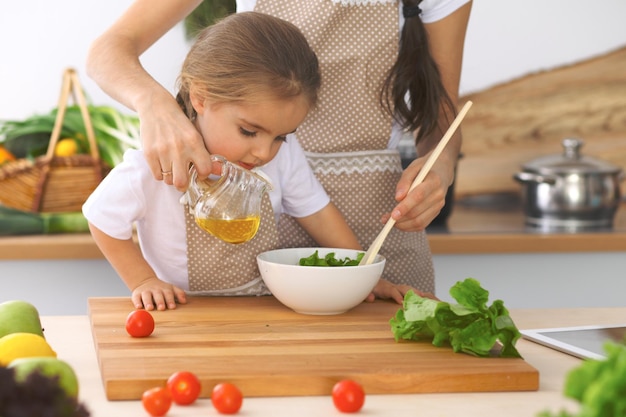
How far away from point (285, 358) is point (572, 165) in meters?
1.79

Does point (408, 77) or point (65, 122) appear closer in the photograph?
point (408, 77)

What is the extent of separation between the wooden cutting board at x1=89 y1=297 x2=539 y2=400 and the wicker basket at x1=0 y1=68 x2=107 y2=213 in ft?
4.31

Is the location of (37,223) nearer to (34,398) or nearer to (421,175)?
(421,175)

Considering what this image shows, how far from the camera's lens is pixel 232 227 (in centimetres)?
145

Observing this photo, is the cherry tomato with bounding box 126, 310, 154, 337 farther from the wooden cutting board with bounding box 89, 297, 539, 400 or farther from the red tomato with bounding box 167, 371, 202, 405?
the red tomato with bounding box 167, 371, 202, 405

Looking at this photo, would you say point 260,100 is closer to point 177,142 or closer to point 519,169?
point 177,142

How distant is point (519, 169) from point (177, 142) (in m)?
1.92

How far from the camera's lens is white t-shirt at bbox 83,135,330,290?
1524mm

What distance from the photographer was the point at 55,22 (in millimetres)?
2939

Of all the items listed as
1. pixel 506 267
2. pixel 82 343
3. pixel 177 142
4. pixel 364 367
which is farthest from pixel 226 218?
pixel 506 267

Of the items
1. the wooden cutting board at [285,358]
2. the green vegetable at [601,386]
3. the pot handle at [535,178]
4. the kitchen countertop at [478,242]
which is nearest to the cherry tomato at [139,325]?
the wooden cutting board at [285,358]

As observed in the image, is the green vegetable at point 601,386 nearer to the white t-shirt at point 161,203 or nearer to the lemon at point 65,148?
the white t-shirt at point 161,203

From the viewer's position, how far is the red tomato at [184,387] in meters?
0.96

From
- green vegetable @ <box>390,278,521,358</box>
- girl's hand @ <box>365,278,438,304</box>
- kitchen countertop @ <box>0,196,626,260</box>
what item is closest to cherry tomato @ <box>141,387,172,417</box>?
green vegetable @ <box>390,278,521,358</box>
